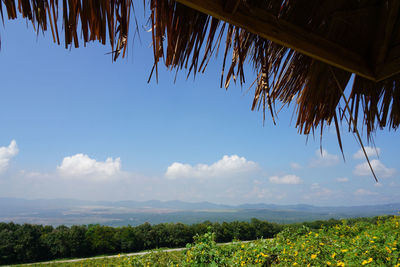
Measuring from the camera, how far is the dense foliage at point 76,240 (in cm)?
2030

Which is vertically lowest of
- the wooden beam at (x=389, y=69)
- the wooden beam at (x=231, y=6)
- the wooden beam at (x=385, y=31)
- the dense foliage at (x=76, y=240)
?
the dense foliage at (x=76, y=240)

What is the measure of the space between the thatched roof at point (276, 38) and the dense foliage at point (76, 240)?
20.1 metres

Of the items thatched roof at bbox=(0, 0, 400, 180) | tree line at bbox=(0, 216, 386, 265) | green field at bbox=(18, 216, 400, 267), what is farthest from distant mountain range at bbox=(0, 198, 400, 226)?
thatched roof at bbox=(0, 0, 400, 180)

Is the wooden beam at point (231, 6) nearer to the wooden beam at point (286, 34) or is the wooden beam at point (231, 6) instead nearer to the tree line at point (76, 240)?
the wooden beam at point (286, 34)

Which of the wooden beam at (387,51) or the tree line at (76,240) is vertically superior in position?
the wooden beam at (387,51)

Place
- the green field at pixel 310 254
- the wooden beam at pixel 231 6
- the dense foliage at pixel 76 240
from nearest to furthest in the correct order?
the wooden beam at pixel 231 6 → the green field at pixel 310 254 → the dense foliage at pixel 76 240

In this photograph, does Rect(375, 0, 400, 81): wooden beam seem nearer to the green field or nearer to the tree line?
the green field

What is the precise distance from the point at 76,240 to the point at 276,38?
83.1 feet

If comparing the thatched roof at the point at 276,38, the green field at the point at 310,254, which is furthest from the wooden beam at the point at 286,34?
the green field at the point at 310,254

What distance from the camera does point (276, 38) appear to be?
35.9 inches

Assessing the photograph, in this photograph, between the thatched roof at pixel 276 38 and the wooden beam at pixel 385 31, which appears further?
the wooden beam at pixel 385 31

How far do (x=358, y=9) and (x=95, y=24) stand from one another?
121 centimetres

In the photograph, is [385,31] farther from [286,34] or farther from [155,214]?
[155,214]

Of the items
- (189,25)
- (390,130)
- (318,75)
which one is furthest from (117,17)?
(390,130)
